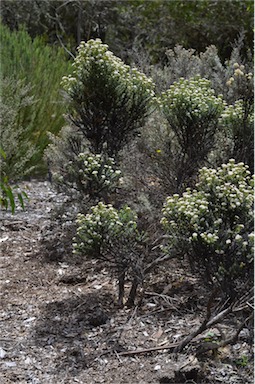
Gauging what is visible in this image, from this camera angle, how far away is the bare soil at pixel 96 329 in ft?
9.26

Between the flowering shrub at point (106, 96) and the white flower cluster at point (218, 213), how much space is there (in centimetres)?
114

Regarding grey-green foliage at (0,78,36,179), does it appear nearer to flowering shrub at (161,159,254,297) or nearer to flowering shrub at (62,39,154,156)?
flowering shrub at (62,39,154,156)

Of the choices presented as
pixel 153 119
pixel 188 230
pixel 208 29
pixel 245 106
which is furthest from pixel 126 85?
pixel 208 29

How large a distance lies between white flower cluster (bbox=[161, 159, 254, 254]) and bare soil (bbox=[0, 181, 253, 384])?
1.29ft

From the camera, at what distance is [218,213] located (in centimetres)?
273

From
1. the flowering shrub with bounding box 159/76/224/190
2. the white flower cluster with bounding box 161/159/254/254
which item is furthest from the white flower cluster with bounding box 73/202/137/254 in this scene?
the flowering shrub with bounding box 159/76/224/190

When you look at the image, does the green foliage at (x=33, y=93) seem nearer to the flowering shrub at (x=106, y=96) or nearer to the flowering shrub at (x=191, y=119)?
the flowering shrub at (x=106, y=96)

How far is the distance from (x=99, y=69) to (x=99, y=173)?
632 mm

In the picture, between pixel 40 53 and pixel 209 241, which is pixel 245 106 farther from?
pixel 40 53

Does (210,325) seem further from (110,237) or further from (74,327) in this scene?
(74,327)

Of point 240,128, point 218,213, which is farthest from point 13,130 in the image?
point 218,213

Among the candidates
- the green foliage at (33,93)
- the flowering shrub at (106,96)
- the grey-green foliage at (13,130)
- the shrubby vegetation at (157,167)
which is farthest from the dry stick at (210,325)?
the green foliage at (33,93)

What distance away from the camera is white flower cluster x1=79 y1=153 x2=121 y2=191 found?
365 cm

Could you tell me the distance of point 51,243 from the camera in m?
4.47
